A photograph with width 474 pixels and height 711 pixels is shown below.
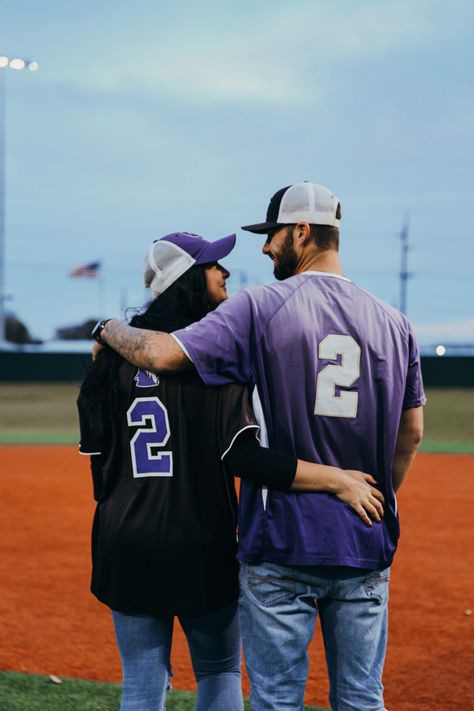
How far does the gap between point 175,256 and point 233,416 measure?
55 cm

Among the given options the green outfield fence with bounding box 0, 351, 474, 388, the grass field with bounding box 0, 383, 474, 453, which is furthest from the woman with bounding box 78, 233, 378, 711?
the green outfield fence with bounding box 0, 351, 474, 388

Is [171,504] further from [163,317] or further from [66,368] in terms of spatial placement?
[66,368]

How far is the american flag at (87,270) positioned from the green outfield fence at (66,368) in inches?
416

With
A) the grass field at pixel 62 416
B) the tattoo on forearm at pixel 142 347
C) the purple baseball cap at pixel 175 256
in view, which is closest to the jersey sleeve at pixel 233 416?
the tattoo on forearm at pixel 142 347

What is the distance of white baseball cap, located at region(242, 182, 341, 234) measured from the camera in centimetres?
238

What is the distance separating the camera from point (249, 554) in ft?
7.36

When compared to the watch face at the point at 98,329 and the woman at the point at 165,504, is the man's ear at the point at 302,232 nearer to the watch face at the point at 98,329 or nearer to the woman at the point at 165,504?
the woman at the point at 165,504

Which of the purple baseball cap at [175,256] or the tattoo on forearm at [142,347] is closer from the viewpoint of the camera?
the tattoo on forearm at [142,347]

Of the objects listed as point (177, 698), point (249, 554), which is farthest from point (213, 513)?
point (177, 698)

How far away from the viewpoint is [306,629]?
225 centimetres

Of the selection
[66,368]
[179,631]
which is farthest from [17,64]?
[179,631]

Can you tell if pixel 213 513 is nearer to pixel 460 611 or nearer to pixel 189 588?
pixel 189 588

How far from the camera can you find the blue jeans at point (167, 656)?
2.45 metres

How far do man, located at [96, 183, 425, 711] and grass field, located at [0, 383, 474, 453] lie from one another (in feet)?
43.5
